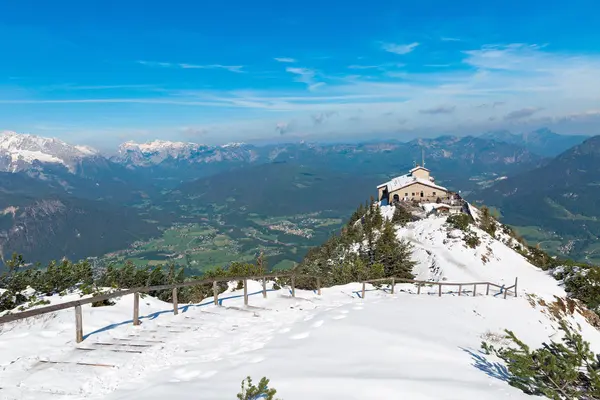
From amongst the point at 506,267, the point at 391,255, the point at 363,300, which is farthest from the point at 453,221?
the point at 363,300

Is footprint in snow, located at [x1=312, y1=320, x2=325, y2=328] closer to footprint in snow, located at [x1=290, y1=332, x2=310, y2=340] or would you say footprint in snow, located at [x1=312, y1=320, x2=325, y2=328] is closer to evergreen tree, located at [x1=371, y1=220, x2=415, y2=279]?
footprint in snow, located at [x1=290, y1=332, x2=310, y2=340]

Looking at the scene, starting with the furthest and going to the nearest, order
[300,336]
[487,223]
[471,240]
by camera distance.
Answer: [487,223], [471,240], [300,336]

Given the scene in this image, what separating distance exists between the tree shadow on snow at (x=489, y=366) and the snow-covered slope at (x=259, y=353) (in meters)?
0.07

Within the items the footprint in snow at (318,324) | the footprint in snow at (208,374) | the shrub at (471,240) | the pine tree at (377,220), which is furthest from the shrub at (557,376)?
the pine tree at (377,220)

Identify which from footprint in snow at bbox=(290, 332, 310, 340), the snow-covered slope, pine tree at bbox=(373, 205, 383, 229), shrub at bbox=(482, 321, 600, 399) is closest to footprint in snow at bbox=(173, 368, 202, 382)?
the snow-covered slope

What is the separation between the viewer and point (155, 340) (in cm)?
1010

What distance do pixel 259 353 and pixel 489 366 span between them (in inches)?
263

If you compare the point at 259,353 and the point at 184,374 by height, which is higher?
the point at 184,374

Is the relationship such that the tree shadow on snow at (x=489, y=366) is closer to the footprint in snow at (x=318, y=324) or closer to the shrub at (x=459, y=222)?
the footprint in snow at (x=318, y=324)

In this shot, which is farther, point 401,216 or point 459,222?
point 401,216

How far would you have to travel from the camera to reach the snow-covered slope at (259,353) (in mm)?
7371

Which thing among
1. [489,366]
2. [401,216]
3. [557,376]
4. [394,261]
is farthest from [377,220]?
[557,376]

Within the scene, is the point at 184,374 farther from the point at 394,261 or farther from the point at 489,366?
the point at 394,261

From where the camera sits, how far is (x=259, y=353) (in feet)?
31.9
